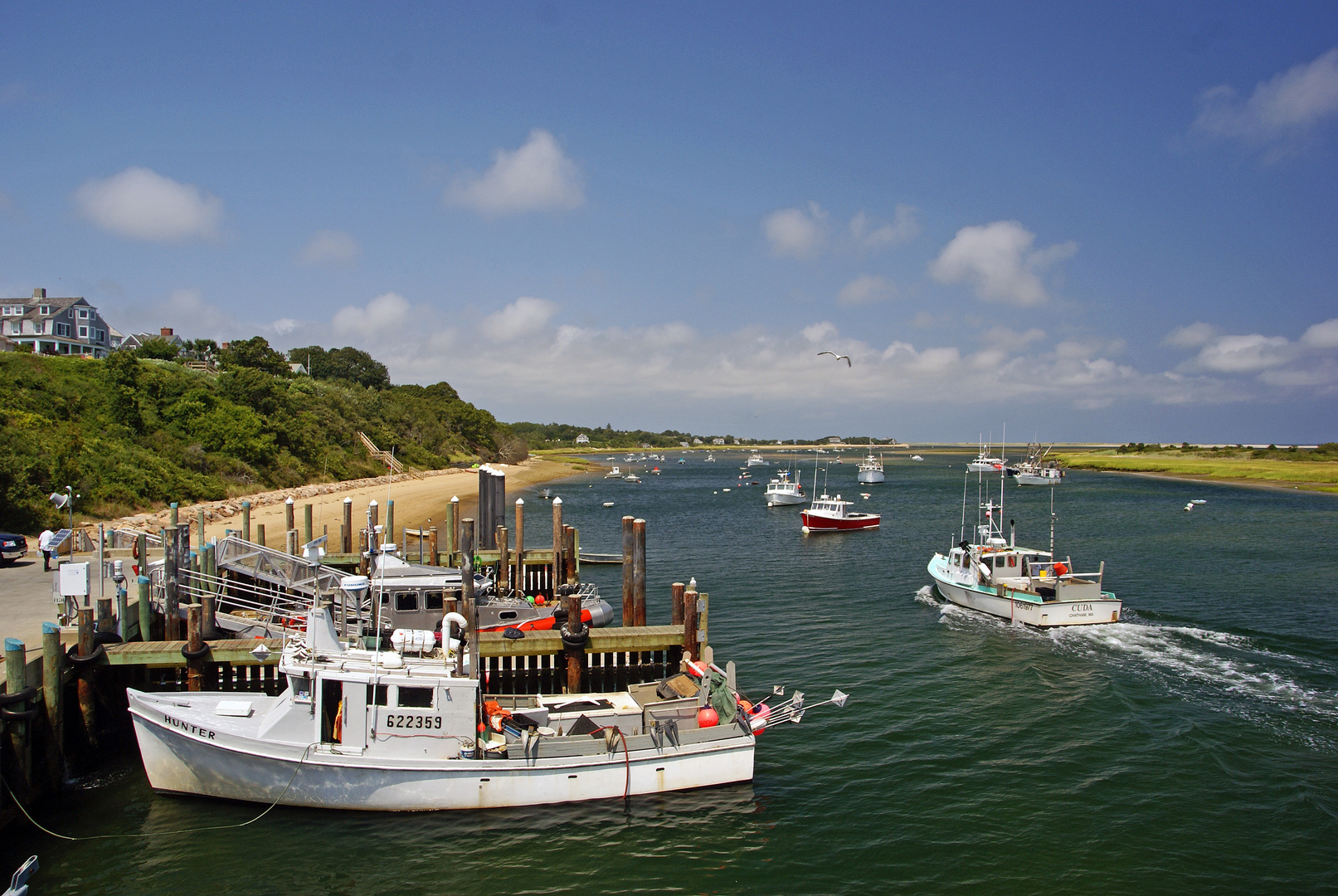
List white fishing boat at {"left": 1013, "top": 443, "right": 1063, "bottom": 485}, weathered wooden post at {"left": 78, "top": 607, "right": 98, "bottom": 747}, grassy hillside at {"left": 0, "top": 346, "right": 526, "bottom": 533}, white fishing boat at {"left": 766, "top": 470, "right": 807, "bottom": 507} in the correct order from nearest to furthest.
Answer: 1. weathered wooden post at {"left": 78, "top": 607, "right": 98, "bottom": 747}
2. grassy hillside at {"left": 0, "top": 346, "right": 526, "bottom": 533}
3. white fishing boat at {"left": 766, "top": 470, "right": 807, "bottom": 507}
4. white fishing boat at {"left": 1013, "top": 443, "right": 1063, "bottom": 485}

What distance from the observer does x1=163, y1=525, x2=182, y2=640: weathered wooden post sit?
1727 centimetres

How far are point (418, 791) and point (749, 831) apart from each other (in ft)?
19.8

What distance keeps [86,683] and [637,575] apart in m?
12.3

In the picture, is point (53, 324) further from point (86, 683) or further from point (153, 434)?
point (86, 683)

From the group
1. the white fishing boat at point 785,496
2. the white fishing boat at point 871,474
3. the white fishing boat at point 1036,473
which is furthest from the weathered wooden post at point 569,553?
the white fishing boat at point 1036,473

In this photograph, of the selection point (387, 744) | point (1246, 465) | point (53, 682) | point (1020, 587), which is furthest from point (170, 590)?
point (1246, 465)

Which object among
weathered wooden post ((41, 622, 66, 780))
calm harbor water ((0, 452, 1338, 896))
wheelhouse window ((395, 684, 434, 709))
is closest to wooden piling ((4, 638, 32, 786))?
weathered wooden post ((41, 622, 66, 780))

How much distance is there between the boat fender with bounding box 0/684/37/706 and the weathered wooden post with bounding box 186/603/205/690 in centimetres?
284

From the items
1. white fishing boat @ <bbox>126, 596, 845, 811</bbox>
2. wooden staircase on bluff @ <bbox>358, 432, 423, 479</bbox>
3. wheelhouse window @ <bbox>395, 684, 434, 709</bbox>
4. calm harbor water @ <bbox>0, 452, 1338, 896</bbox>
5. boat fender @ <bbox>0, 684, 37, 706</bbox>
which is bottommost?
calm harbor water @ <bbox>0, 452, 1338, 896</bbox>

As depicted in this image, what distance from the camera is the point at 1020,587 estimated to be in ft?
93.4

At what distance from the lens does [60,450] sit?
37500 millimetres

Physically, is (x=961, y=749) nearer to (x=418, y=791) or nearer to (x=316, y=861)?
(x=418, y=791)

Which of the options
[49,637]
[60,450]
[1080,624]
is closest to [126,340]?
[60,450]

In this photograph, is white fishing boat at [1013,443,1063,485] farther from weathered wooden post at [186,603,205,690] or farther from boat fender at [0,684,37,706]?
boat fender at [0,684,37,706]
